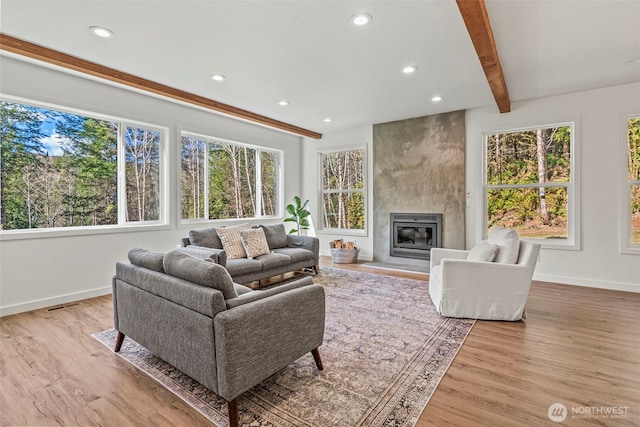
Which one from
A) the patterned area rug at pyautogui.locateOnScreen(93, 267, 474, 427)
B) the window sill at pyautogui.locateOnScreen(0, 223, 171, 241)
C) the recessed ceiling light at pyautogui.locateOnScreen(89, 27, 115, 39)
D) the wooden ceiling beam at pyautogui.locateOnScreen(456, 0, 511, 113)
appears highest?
the recessed ceiling light at pyautogui.locateOnScreen(89, 27, 115, 39)

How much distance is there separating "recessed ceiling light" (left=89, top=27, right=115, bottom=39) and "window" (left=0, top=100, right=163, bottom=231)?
152 centimetres

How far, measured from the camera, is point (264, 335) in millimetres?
1726

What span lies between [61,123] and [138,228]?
4.99 ft

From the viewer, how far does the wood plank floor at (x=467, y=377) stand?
1.70m

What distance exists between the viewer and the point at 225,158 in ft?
18.4

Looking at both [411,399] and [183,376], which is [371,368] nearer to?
[411,399]

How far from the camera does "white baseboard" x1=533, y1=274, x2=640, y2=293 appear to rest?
Answer: 401 cm

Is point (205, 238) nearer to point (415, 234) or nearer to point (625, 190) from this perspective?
point (415, 234)

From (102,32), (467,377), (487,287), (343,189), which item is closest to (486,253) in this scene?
(487,287)

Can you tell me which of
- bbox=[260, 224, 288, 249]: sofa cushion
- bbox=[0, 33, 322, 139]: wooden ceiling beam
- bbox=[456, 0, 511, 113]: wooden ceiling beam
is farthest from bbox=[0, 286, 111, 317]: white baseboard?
bbox=[456, 0, 511, 113]: wooden ceiling beam

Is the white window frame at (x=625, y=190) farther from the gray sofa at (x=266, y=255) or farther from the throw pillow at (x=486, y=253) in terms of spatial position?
the gray sofa at (x=266, y=255)

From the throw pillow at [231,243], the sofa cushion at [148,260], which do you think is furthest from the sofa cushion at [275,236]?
the sofa cushion at [148,260]

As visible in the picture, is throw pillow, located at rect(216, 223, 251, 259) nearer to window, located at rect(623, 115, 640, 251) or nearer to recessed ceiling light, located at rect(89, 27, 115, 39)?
recessed ceiling light, located at rect(89, 27, 115, 39)

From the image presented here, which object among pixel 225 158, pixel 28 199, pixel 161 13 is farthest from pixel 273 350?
pixel 225 158
